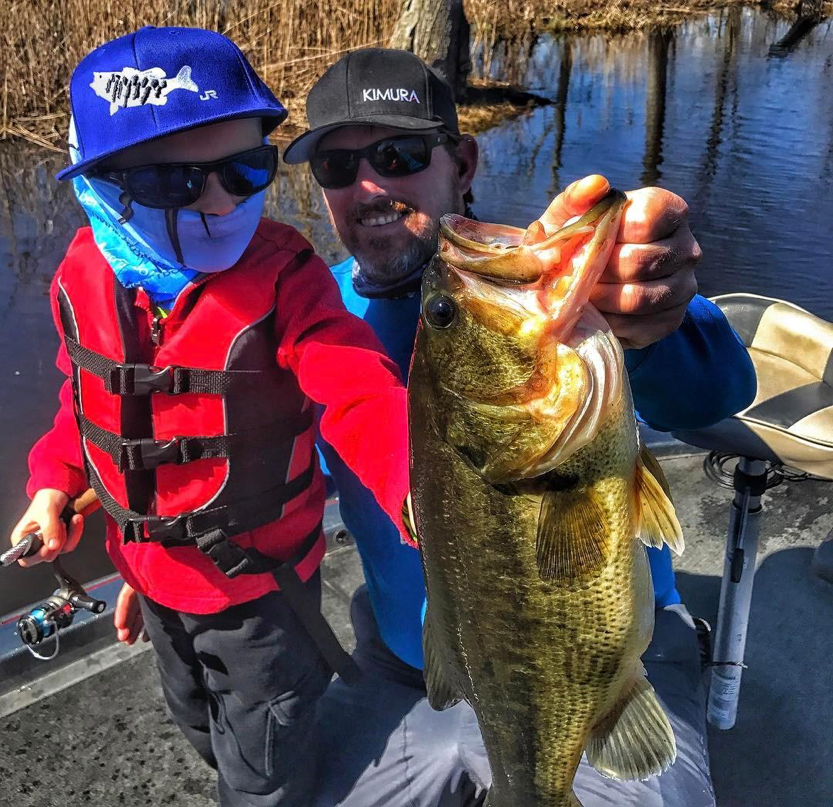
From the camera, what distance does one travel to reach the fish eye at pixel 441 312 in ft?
4.30

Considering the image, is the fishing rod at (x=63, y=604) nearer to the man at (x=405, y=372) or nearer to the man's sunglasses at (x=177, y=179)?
the man at (x=405, y=372)

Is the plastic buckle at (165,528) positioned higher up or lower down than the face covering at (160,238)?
lower down

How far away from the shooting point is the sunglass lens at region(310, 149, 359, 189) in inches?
110

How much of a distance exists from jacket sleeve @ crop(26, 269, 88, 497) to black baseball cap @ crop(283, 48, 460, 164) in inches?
42.3

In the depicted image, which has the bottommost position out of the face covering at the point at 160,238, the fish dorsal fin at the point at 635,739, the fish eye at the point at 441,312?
the fish dorsal fin at the point at 635,739

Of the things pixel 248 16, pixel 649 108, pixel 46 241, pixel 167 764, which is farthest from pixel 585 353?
pixel 649 108

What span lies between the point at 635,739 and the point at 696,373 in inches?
35.2

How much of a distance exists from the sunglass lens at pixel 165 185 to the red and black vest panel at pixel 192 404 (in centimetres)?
24

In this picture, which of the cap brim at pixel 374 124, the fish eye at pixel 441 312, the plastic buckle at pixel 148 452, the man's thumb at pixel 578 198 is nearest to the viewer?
the man's thumb at pixel 578 198

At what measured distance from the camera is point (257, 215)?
219 cm

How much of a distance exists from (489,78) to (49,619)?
15623 millimetres

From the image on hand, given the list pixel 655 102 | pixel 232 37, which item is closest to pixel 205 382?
pixel 232 37

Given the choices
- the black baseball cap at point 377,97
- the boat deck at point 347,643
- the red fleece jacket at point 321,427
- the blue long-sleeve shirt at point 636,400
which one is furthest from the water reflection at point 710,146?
the red fleece jacket at point 321,427

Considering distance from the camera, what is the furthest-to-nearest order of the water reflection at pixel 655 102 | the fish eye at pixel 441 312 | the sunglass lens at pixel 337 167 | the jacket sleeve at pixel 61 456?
the water reflection at pixel 655 102 < the sunglass lens at pixel 337 167 < the jacket sleeve at pixel 61 456 < the fish eye at pixel 441 312
